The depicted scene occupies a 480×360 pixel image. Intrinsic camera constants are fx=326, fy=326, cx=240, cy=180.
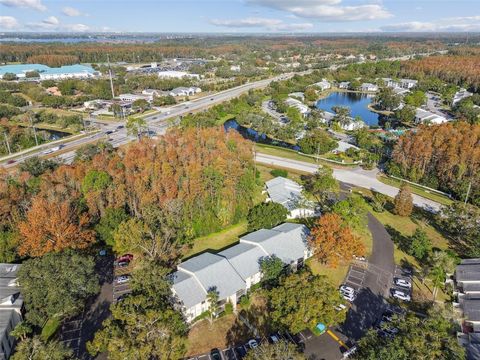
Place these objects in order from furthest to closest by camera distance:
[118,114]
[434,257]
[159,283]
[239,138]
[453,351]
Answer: [118,114]
[239,138]
[434,257]
[159,283]
[453,351]

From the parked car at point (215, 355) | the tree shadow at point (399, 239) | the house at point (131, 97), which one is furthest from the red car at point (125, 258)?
the house at point (131, 97)

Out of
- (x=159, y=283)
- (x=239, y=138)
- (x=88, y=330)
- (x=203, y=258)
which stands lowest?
(x=88, y=330)

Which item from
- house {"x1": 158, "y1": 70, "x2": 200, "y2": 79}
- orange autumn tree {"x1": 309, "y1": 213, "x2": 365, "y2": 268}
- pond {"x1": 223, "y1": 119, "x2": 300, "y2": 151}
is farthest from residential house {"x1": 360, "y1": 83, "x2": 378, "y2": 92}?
orange autumn tree {"x1": 309, "y1": 213, "x2": 365, "y2": 268}

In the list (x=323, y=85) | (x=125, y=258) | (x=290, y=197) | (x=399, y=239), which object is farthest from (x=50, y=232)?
(x=323, y=85)

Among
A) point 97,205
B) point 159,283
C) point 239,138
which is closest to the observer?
point 159,283

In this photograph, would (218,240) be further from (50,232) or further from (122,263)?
(50,232)

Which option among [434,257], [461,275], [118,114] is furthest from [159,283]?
[118,114]

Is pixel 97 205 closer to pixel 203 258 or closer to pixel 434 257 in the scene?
pixel 203 258
